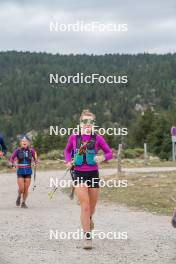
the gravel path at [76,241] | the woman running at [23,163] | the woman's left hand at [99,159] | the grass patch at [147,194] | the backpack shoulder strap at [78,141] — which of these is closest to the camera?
the gravel path at [76,241]

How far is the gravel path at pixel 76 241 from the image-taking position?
7855 mm

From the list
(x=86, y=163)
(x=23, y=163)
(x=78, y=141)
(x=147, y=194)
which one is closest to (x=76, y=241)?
(x=86, y=163)

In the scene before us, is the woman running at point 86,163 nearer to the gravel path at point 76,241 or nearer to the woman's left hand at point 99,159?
the woman's left hand at point 99,159

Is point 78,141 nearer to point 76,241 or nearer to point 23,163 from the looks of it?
point 76,241

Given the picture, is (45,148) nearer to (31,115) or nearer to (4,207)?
(4,207)

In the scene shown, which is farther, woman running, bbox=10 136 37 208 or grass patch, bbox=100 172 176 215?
→ woman running, bbox=10 136 37 208

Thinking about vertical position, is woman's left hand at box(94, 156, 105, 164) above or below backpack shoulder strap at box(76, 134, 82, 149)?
below

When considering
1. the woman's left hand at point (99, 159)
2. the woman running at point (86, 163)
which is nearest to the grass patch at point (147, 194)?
the woman running at point (86, 163)

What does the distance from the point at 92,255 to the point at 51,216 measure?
15.9 feet

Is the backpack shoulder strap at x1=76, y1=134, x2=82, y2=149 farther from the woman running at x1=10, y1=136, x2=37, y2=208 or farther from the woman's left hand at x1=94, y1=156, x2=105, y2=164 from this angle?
the woman running at x1=10, y1=136, x2=37, y2=208

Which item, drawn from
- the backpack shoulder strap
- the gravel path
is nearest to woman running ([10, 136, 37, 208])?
the gravel path

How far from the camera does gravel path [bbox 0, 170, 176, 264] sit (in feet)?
25.8

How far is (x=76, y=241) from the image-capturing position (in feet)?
30.2

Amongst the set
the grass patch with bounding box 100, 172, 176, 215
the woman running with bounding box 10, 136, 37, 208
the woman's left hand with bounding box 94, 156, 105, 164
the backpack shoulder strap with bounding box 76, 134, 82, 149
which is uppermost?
the backpack shoulder strap with bounding box 76, 134, 82, 149
